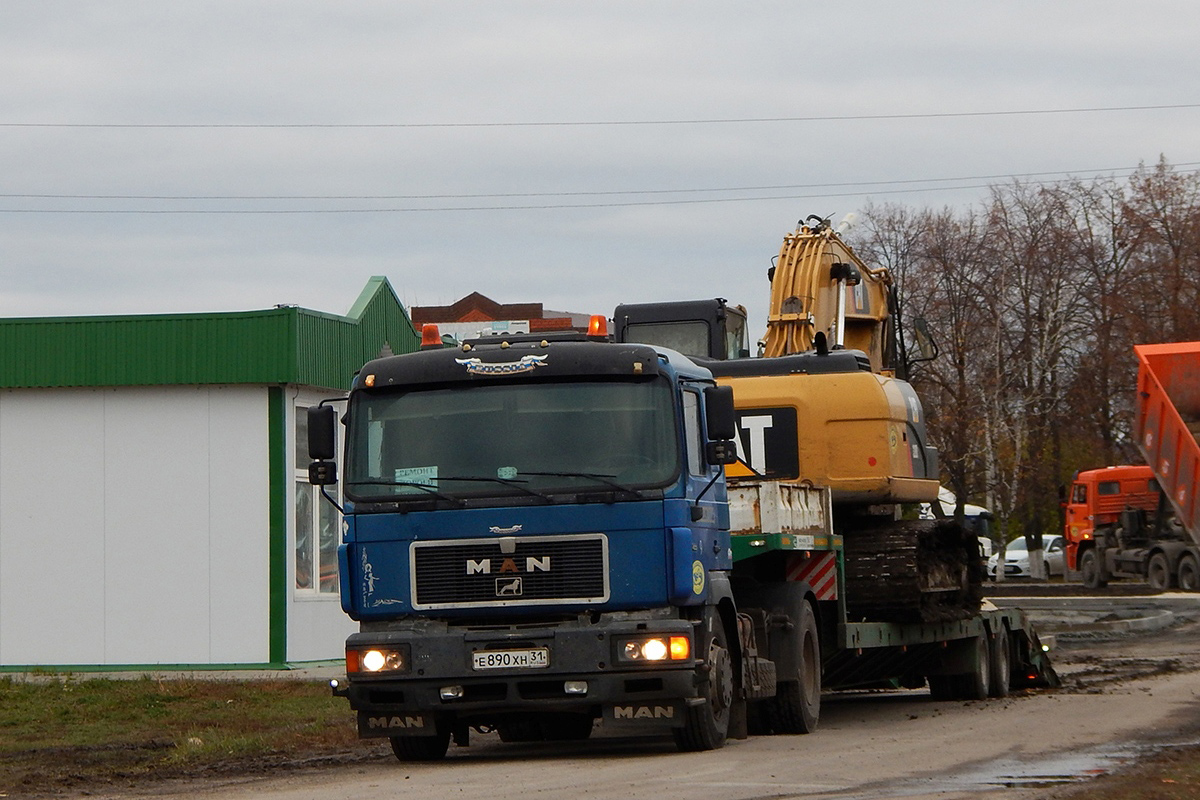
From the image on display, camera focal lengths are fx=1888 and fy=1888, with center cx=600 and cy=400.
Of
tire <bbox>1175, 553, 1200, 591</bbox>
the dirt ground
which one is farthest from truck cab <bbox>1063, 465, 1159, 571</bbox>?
the dirt ground

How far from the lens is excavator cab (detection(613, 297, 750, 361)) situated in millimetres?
18672

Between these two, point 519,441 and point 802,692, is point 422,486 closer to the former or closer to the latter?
point 519,441

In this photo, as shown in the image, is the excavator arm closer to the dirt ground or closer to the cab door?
the dirt ground

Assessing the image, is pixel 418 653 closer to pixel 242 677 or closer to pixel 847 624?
pixel 847 624

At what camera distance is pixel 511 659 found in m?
12.5

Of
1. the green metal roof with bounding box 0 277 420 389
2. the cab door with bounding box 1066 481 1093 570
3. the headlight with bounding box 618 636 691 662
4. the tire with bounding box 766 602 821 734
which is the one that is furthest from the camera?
the cab door with bounding box 1066 481 1093 570

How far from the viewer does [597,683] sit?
41.1 feet

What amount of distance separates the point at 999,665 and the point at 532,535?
30.5 ft

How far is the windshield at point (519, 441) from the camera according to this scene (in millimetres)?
12586

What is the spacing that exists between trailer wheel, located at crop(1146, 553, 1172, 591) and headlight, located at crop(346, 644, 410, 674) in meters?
28.5

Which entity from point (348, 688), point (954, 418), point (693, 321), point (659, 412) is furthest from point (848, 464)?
point (954, 418)

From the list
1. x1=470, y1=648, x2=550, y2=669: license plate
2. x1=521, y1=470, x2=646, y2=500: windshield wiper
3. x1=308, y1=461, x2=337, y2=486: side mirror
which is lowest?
x1=470, y1=648, x2=550, y2=669: license plate

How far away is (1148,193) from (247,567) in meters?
40.3

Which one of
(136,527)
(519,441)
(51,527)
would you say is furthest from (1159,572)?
(519,441)
